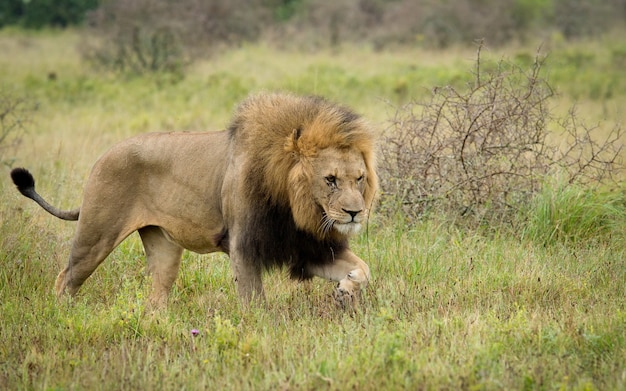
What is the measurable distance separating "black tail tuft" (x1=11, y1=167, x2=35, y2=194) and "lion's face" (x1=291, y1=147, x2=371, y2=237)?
209 cm

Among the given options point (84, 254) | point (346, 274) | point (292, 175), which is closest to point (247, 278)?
point (346, 274)

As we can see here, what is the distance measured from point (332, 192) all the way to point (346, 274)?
61 centimetres

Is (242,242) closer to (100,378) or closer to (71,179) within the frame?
(100,378)

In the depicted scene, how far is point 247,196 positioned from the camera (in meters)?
5.06

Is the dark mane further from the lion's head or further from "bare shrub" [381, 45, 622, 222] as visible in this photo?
"bare shrub" [381, 45, 622, 222]

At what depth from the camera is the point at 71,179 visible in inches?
321

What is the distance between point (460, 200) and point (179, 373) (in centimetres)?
342

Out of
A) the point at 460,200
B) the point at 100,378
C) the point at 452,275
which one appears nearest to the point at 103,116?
the point at 460,200

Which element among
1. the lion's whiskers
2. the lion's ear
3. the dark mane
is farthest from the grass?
the lion's ear

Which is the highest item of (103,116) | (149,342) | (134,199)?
(134,199)

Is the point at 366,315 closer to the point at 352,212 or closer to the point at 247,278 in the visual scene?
the point at 352,212

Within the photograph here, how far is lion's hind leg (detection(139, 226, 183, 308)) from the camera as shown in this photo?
19.3 ft

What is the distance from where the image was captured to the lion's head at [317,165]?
15.6 feet

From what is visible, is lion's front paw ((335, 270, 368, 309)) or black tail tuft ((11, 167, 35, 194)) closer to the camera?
lion's front paw ((335, 270, 368, 309))
